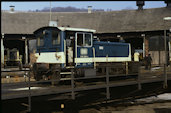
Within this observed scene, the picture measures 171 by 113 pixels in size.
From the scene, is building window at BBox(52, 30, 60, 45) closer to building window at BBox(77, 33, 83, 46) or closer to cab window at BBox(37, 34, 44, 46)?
cab window at BBox(37, 34, 44, 46)

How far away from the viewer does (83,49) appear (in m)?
12.8

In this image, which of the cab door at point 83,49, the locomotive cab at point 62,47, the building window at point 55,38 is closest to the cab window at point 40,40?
the locomotive cab at point 62,47

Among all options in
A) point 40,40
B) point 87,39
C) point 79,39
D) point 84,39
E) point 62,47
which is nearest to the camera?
point 62,47

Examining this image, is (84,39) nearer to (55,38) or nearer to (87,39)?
(87,39)

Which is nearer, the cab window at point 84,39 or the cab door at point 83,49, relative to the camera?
the cab door at point 83,49

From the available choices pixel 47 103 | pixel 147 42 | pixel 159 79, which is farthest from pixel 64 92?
pixel 147 42

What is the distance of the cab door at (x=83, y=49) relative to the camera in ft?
41.2

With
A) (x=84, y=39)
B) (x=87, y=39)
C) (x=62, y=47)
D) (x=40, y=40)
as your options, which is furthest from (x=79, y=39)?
(x=40, y=40)

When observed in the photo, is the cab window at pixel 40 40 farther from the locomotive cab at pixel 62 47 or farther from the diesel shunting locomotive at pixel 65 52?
the locomotive cab at pixel 62 47

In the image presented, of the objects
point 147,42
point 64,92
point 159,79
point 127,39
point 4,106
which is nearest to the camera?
point 4,106

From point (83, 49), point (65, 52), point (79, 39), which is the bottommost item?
point (65, 52)

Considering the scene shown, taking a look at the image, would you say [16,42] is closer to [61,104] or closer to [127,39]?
[127,39]

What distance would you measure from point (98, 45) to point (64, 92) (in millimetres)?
5639

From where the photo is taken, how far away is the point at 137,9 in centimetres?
3419
